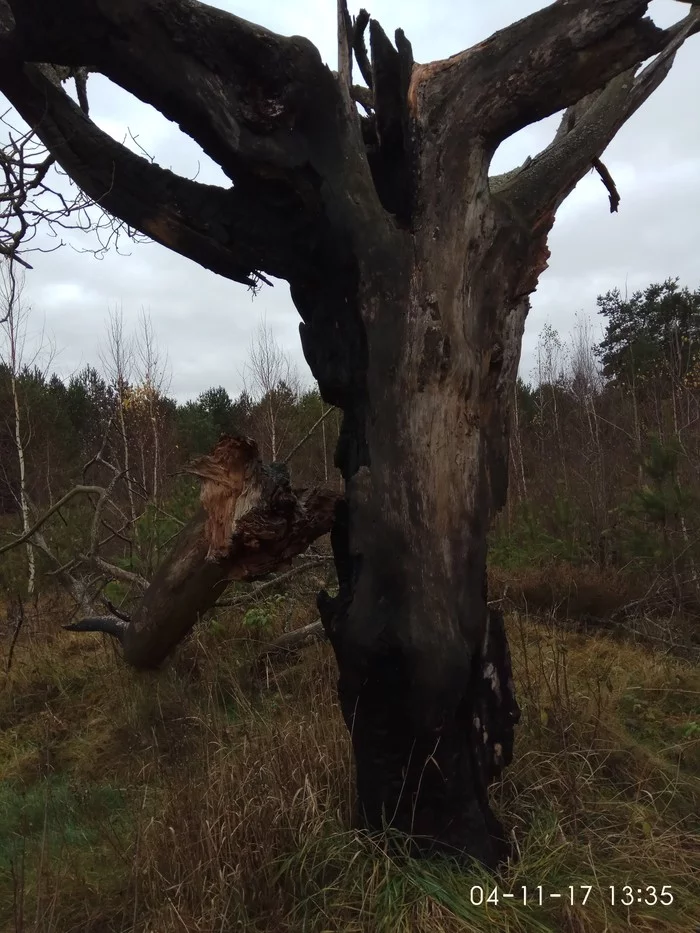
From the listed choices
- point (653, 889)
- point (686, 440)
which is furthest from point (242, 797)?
point (686, 440)

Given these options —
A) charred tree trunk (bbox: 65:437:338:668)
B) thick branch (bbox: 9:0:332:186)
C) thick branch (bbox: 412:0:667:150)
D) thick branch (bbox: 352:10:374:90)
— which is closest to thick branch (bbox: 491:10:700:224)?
thick branch (bbox: 412:0:667:150)

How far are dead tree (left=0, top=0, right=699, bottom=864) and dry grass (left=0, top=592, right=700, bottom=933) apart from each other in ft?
0.79

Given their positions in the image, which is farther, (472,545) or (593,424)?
(593,424)

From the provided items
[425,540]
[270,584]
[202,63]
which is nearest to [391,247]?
[202,63]

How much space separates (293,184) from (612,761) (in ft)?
9.99

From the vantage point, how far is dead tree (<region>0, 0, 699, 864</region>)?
2.34m

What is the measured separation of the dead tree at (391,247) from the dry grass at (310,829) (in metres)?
0.24

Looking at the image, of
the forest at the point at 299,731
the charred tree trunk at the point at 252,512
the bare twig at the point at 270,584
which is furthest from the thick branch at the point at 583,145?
the bare twig at the point at 270,584

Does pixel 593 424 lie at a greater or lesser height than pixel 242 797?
greater

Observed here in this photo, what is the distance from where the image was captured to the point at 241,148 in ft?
7.97

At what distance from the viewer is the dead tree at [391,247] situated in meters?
2.34

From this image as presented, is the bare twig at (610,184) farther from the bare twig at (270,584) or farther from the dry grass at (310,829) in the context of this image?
the bare twig at (270,584)

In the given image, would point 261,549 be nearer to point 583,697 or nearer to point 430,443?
→ point 430,443

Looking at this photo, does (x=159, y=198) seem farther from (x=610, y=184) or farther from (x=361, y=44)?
(x=610, y=184)
